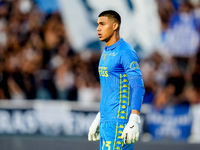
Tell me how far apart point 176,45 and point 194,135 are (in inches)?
73.9

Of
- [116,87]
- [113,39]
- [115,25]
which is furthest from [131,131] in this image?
[115,25]

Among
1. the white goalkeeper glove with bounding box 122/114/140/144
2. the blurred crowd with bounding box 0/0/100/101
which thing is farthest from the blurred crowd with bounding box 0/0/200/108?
the white goalkeeper glove with bounding box 122/114/140/144

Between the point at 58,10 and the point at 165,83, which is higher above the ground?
the point at 58,10

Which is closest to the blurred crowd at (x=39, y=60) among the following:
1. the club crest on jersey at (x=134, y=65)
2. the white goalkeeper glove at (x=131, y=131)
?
the club crest on jersey at (x=134, y=65)

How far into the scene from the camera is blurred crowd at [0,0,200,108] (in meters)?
8.57

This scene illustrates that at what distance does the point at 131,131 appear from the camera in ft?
11.8

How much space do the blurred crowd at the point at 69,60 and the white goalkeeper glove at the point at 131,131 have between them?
489 centimetres

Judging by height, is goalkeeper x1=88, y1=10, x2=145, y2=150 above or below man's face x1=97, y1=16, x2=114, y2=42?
below

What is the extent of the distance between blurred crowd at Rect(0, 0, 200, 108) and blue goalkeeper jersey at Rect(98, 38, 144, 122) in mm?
4631

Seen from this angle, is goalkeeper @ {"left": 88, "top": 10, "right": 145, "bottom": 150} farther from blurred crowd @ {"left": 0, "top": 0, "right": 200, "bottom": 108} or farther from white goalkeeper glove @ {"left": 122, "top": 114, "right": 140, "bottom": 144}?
blurred crowd @ {"left": 0, "top": 0, "right": 200, "bottom": 108}

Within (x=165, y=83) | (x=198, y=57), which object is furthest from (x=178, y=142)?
(x=198, y=57)

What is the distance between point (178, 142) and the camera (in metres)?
8.35

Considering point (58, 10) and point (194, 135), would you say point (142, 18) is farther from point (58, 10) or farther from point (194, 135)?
point (194, 135)

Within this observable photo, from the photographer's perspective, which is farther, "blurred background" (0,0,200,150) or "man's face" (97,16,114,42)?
"blurred background" (0,0,200,150)
